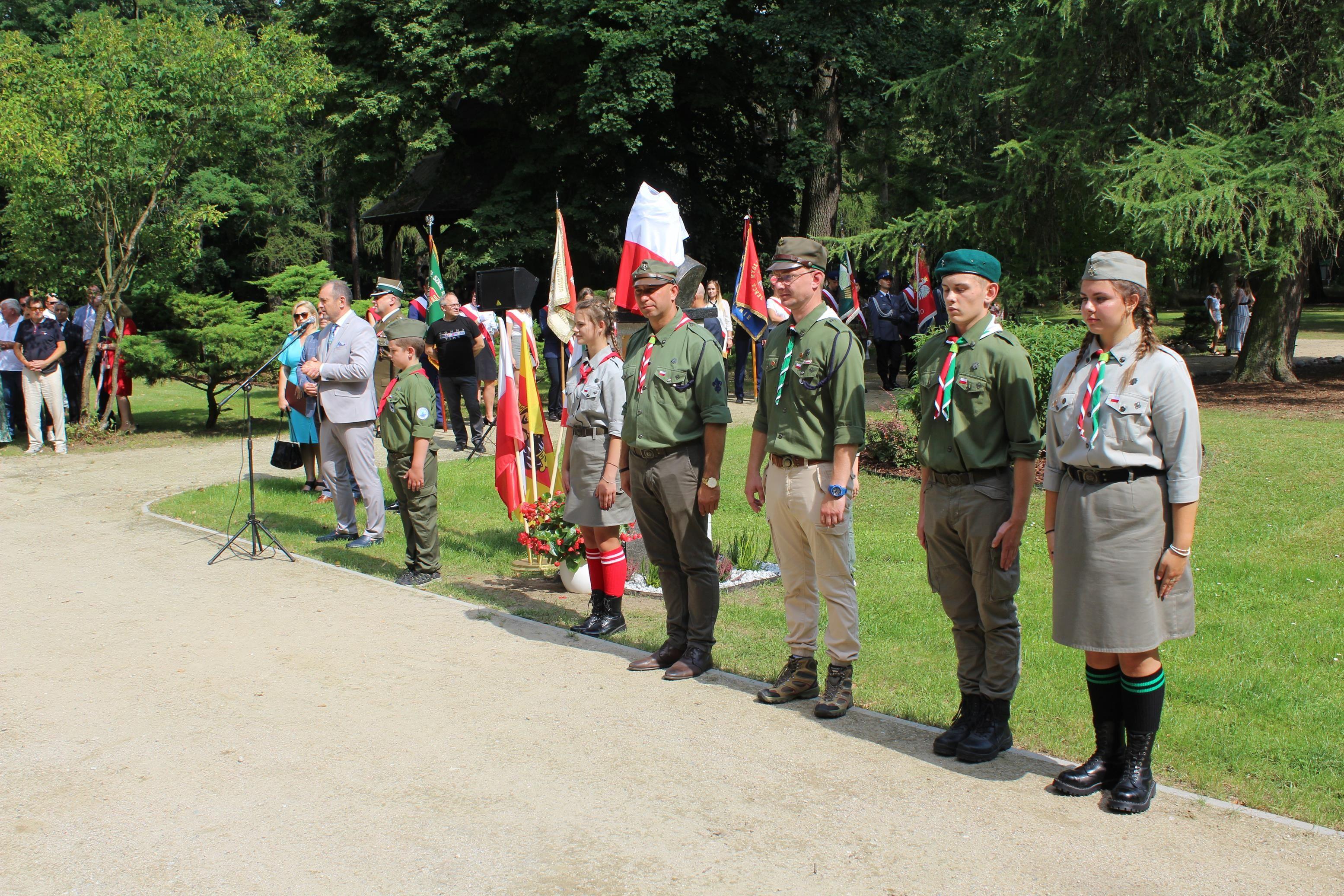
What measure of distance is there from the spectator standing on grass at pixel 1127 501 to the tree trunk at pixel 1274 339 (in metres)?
16.6

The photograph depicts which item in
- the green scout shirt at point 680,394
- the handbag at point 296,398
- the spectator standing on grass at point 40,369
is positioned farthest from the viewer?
the spectator standing on grass at point 40,369

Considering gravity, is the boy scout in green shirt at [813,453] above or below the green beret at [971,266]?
below

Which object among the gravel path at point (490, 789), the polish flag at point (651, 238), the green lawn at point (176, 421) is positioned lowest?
the green lawn at point (176, 421)

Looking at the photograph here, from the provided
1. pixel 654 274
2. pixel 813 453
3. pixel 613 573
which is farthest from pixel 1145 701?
pixel 613 573

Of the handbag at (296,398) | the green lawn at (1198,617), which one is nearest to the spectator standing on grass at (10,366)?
the green lawn at (1198,617)

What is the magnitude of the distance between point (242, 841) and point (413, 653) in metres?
2.31

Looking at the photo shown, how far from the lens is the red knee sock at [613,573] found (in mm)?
6770

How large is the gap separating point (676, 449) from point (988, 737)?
2103mm

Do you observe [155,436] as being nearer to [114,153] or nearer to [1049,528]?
[114,153]

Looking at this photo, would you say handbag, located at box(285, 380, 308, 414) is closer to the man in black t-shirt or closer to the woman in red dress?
the man in black t-shirt

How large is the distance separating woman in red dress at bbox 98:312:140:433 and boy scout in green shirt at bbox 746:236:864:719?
1392cm

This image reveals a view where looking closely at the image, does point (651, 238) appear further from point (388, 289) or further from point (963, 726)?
point (388, 289)

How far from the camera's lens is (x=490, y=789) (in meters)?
4.53

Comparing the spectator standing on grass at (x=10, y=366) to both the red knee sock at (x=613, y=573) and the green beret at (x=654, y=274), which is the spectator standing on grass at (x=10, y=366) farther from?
the green beret at (x=654, y=274)
